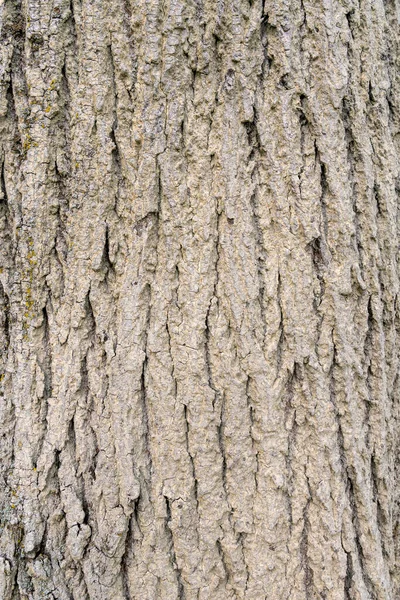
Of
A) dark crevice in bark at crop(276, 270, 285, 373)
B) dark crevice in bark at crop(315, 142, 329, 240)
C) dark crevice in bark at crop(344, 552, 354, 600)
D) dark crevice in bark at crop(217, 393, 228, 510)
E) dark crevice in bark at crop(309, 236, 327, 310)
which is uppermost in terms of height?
dark crevice in bark at crop(315, 142, 329, 240)

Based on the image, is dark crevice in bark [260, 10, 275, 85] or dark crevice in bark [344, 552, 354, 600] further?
dark crevice in bark [344, 552, 354, 600]

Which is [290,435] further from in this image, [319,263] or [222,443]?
[319,263]

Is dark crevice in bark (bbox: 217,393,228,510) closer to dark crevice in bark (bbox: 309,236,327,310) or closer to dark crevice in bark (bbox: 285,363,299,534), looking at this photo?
dark crevice in bark (bbox: 285,363,299,534)

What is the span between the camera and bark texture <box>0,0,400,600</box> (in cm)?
134

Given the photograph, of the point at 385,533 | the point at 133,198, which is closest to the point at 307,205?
the point at 133,198

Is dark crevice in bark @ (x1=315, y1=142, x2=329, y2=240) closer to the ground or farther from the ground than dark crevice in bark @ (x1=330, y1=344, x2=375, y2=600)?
farther from the ground

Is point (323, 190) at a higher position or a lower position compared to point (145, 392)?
higher

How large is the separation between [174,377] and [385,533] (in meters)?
0.84

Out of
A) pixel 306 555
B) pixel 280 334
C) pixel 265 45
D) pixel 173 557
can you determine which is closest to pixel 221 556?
pixel 173 557

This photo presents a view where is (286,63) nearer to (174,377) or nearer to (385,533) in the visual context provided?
(174,377)

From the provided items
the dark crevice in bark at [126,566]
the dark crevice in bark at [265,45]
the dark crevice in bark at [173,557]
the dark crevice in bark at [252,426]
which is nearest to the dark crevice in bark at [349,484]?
the dark crevice in bark at [252,426]

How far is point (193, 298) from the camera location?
1361 millimetres

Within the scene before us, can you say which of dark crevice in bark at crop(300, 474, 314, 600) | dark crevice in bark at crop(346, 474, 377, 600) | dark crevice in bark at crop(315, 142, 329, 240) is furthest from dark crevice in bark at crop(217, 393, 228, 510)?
dark crevice in bark at crop(315, 142, 329, 240)

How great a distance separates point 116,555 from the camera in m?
1.41
